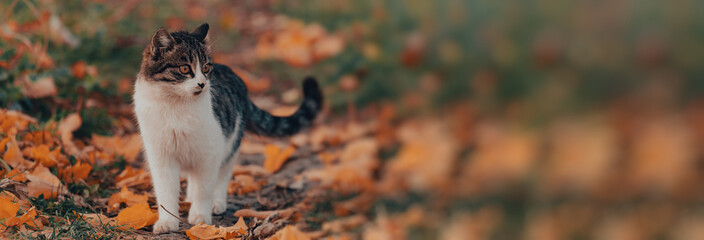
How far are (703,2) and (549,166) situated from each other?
681 millimetres

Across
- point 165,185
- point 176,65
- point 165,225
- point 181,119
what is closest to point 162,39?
point 176,65

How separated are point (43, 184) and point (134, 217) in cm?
41

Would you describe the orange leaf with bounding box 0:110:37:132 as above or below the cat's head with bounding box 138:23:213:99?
above

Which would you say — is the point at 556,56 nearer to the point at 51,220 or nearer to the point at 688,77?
the point at 688,77

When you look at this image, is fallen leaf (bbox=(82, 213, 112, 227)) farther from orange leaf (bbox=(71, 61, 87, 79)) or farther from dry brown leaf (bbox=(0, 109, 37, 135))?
orange leaf (bbox=(71, 61, 87, 79))

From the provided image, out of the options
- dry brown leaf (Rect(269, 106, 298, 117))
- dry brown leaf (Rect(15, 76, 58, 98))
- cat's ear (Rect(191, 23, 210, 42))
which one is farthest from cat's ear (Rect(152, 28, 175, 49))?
dry brown leaf (Rect(269, 106, 298, 117))

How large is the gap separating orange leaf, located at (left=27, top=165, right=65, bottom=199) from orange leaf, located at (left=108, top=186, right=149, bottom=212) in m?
0.19

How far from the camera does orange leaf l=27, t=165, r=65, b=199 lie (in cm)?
218

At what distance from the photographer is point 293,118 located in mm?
2834

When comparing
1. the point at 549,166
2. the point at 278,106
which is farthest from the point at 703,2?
the point at 278,106

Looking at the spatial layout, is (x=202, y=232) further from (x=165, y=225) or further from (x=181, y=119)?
(x=181, y=119)

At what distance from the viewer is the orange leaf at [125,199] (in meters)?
2.33

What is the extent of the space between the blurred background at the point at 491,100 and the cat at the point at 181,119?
67 centimetres

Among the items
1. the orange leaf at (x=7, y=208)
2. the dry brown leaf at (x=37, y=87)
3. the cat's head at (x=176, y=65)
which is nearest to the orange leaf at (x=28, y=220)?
the orange leaf at (x=7, y=208)
